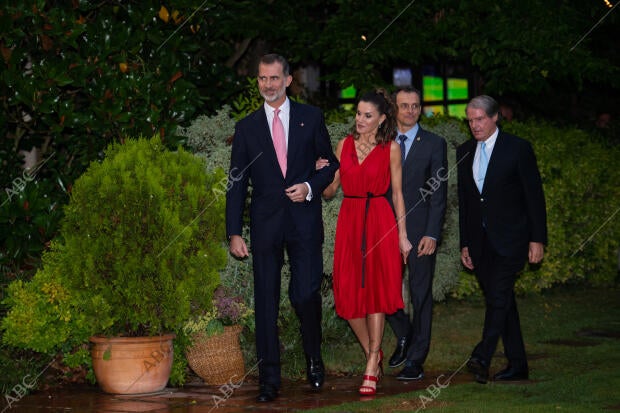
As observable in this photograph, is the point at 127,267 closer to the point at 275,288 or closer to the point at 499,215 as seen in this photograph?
the point at 275,288

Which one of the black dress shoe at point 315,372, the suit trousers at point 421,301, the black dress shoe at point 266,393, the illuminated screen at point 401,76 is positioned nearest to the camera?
the black dress shoe at point 266,393

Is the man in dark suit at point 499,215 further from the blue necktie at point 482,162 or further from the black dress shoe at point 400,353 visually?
the black dress shoe at point 400,353

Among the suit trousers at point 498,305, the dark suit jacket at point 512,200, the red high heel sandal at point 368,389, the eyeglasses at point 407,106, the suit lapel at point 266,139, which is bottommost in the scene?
the red high heel sandal at point 368,389

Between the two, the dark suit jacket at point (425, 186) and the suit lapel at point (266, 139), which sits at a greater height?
the suit lapel at point (266, 139)

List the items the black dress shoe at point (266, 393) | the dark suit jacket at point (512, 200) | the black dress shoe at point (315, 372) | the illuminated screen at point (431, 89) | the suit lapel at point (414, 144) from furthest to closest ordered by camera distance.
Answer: the illuminated screen at point (431, 89)
the suit lapel at point (414, 144)
the dark suit jacket at point (512, 200)
the black dress shoe at point (315, 372)
the black dress shoe at point (266, 393)

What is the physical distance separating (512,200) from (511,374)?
1367mm

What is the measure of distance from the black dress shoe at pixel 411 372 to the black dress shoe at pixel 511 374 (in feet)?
1.94

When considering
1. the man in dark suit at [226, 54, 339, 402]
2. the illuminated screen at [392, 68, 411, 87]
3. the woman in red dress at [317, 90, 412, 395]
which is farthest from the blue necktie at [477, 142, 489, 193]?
the illuminated screen at [392, 68, 411, 87]

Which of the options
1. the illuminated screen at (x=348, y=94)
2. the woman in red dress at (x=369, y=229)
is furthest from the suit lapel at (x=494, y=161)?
the illuminated screen at (x=348, y=94)

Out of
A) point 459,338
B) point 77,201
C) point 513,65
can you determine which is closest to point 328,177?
point 77,201

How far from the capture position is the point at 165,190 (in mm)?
8617

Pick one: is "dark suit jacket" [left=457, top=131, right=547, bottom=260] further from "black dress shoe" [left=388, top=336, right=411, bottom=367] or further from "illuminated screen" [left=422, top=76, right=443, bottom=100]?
"illuminated screen" [left=422, top=76, right=443, bottom=100]

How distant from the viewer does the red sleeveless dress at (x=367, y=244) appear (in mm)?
8641

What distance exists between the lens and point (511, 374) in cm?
886
